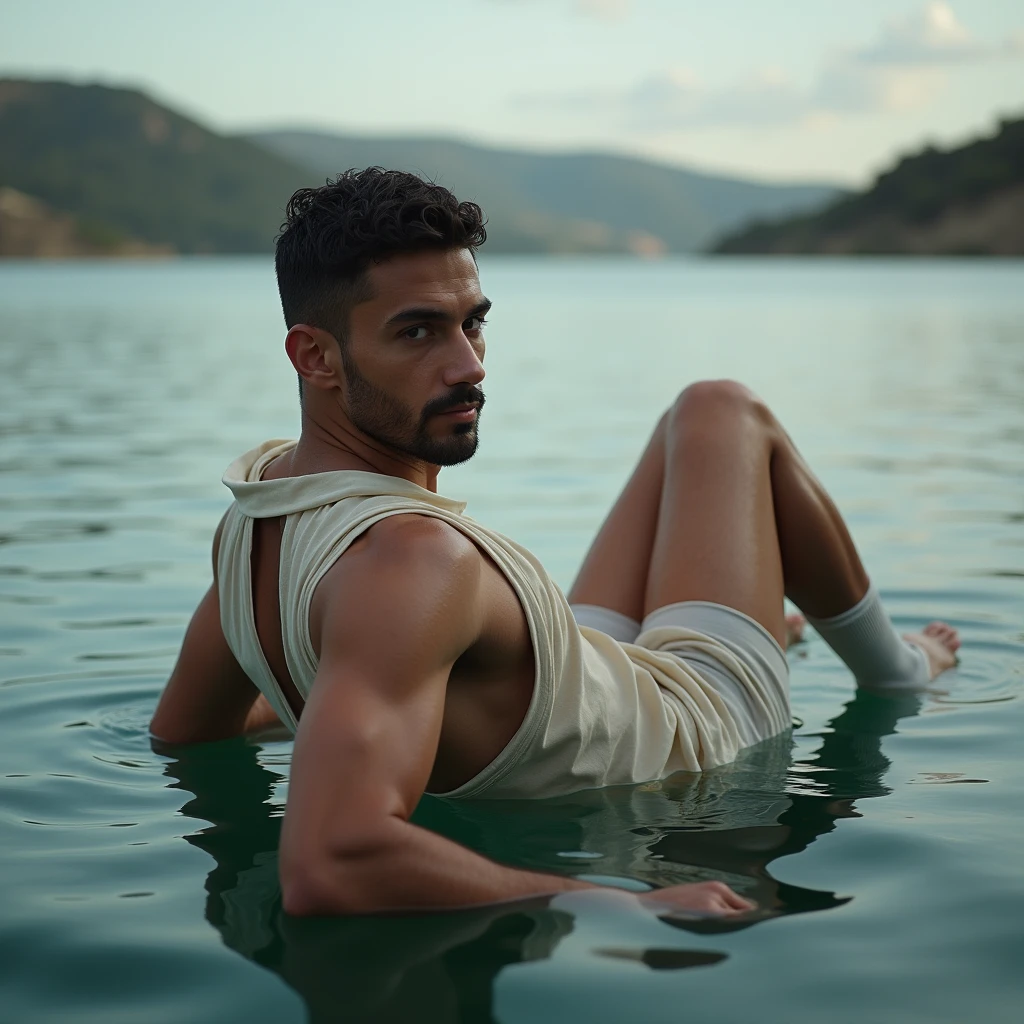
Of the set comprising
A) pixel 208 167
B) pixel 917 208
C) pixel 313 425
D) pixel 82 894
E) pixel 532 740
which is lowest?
pixel 82 894

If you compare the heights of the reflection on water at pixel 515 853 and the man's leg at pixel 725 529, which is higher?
the man's leg at pixel 725 529

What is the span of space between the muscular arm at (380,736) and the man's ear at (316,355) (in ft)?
1.47

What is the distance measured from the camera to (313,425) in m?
3.04

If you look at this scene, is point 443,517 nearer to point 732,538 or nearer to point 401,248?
point 401,248

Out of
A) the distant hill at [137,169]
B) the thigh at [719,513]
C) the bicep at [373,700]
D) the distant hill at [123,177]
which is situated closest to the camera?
the bicep at [373,700]

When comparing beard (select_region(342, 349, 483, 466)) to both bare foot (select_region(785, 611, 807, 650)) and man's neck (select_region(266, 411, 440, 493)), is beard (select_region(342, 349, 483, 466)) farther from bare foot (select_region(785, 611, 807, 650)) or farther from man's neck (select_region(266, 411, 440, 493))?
bare foot (select_region(785, 611, 807, 650))

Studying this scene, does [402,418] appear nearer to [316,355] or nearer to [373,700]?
[316,355]

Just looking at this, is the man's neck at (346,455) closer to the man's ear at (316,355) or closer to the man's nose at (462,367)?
the man's ear at (316,355)

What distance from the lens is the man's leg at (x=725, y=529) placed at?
4.00 metres

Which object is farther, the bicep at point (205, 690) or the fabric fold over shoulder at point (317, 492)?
the bicep at point (205, 690)

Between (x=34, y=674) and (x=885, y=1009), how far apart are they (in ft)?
11.4

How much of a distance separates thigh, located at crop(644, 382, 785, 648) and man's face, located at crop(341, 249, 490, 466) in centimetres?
123

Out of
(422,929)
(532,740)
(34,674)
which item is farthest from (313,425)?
(34,674)

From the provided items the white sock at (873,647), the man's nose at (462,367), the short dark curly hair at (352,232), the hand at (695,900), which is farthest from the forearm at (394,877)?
the white sock at (873,647)
